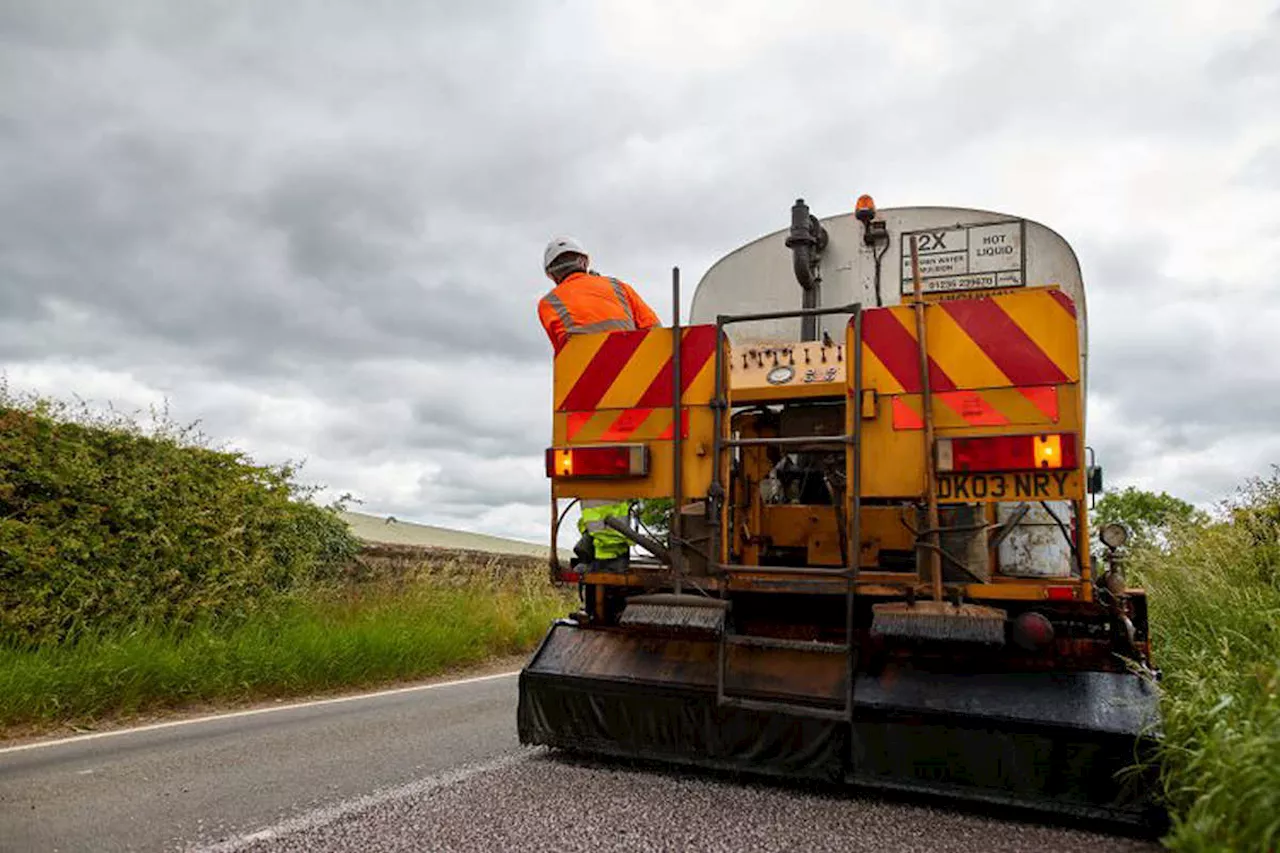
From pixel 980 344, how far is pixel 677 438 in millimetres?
1444

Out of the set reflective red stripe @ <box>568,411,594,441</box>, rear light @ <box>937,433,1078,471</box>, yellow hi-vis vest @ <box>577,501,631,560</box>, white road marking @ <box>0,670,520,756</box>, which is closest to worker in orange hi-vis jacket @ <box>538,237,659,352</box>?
reflective red stripe @ <box>568,411,594,441</box>

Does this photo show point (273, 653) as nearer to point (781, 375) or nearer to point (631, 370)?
point (631, 370)

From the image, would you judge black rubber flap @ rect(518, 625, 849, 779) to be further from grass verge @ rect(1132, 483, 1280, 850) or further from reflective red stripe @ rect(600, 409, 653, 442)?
grass verge @ rect(1132, 483, 1280, 850)

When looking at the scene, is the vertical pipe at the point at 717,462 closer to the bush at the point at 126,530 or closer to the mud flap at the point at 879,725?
the mud flap at the point at 879,725

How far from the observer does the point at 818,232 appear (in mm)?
5570

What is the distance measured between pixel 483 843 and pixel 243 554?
23.5ft

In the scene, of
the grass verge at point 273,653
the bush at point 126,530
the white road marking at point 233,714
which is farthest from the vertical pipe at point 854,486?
the bush at point 126,530

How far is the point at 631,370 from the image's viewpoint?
491 centimetres

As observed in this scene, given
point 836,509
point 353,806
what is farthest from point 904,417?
point 353,806

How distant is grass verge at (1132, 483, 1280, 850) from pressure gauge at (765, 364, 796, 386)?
214 cm

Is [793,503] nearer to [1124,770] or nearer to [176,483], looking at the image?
[1124,770]

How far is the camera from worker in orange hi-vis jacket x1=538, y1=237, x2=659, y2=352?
5436 millimetres

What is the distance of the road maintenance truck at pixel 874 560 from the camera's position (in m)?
3.96

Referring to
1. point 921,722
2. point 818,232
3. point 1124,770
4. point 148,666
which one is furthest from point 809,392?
point 148,666
